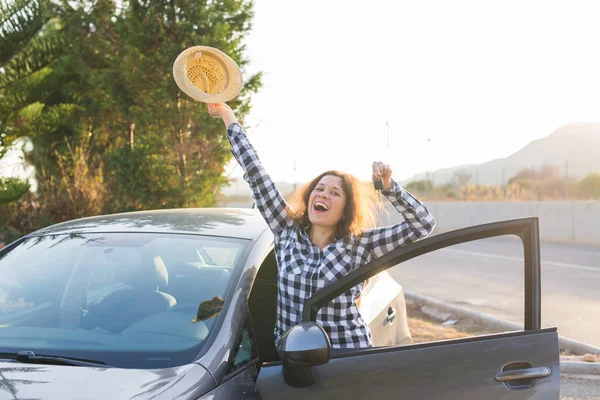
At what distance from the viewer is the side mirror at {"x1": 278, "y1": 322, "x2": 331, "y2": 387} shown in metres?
1.98

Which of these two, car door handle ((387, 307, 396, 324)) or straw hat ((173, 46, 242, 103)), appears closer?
straw hat ((173, 46, 242, 103))

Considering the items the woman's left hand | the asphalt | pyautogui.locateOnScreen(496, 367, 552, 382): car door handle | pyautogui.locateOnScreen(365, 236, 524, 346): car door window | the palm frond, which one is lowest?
pyautogui.locateOnScreen(365, 236, 524, 346): car door window

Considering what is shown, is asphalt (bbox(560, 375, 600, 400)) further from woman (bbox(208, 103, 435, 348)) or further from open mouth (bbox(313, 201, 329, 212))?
open mouth (bbox(313, 201, 329, 212))

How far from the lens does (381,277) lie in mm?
4008

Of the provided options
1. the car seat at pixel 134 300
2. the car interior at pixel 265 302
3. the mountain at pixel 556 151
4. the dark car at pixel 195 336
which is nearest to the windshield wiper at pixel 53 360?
the dark car at pixel 195 336

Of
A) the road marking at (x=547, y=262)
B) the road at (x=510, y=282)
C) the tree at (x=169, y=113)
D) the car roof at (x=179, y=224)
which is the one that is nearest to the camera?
the car roof at (x=179, y=224)

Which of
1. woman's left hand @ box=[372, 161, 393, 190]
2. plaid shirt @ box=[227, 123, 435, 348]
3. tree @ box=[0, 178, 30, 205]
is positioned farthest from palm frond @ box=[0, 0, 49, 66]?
woman's left hand @ box=[372, 161, 393, 190]

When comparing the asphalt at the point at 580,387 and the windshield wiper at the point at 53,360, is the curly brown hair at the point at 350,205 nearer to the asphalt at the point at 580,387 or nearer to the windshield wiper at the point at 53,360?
the windshield wiper at the point at 53,360

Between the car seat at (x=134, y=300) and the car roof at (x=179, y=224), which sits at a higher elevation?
the car roof at (x=179, y=224)

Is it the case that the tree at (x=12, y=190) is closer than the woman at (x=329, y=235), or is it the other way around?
the woman at (x=329, y=235)

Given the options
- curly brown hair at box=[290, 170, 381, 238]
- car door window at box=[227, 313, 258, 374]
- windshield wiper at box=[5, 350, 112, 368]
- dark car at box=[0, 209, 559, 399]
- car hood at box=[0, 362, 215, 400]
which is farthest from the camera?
curly brown hair at box=[290, 170, 381, 238]

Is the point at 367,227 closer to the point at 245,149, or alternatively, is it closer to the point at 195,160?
the point at 245,149

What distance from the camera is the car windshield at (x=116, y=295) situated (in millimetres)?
2354

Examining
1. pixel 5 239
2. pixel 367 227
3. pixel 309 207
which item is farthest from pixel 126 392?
pixel 5 239
